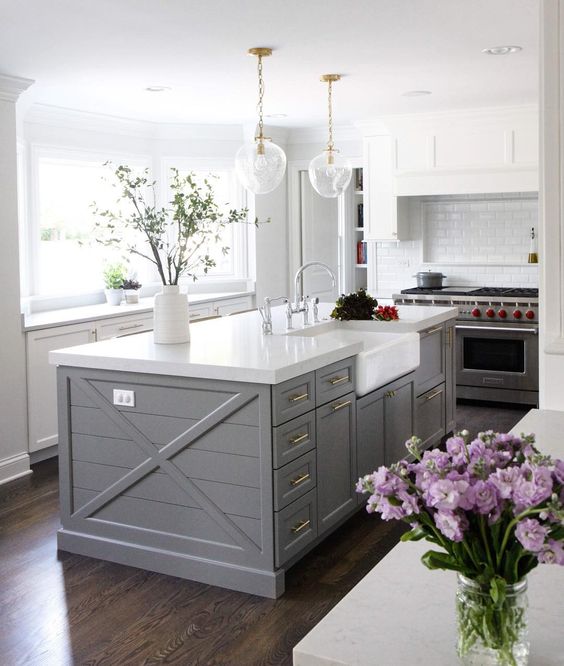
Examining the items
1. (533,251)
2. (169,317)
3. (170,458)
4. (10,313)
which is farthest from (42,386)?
(533,251)

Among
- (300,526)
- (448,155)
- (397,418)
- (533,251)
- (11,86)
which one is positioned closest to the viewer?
(300,526)

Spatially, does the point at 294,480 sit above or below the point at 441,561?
below

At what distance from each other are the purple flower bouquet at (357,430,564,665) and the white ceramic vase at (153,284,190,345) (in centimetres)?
303

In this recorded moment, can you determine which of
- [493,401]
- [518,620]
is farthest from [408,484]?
[493,401]

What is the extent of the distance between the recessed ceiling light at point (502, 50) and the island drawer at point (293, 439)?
2342 mm

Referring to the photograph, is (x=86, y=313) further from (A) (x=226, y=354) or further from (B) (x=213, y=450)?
(B) (x=213, y=450)

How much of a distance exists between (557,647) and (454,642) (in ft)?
0.51

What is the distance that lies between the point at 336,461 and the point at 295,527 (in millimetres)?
475

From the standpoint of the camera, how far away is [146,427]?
369 cm

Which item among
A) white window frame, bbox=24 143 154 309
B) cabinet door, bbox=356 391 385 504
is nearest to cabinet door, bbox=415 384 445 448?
cabinet door, bbox=356 391 385 504

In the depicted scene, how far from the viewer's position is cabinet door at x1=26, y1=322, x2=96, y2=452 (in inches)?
211

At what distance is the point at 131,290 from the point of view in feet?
22.4

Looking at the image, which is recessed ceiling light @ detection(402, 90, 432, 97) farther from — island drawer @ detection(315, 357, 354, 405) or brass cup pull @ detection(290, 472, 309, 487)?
brass cup pull @ detection(290, 472, 309, 487)

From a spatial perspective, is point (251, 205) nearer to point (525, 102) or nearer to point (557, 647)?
point (525, 102)
